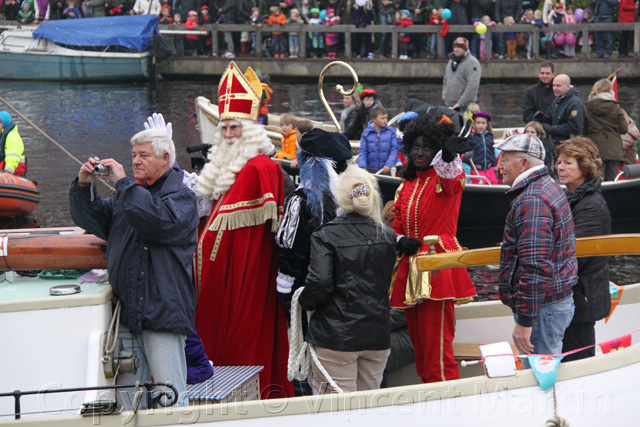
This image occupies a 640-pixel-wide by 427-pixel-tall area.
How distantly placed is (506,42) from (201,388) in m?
21.3

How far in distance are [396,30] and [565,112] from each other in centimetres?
1508

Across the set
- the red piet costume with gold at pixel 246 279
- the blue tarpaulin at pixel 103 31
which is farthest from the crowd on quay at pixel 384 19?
the red piet costume with gold at pixel 246 279

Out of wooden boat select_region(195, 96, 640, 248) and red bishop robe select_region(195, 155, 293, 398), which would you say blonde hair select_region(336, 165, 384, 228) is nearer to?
red bishop robe select_region(195, 155, 293, 398)

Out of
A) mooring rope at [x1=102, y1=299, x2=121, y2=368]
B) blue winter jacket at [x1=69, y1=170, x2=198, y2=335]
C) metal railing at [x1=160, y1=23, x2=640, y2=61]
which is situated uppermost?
metal railing at [x1=160, y1=23, x2=640, y2=61]

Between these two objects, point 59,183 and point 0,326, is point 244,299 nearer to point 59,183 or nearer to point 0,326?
point 0,326

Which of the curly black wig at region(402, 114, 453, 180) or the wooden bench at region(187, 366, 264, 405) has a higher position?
the curly black wig at region(402, 114, 453, 180)

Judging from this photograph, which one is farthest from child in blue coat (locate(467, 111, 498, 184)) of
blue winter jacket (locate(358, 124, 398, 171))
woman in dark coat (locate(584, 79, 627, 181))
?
woman in dark coat (locate(584, 79, 627, 181))

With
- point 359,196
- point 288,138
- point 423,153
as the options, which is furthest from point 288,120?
point 359,196

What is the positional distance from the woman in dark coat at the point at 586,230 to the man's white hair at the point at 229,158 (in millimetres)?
1506

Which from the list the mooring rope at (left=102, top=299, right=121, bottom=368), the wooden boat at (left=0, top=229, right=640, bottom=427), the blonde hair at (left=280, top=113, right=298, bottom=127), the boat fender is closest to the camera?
the wooden boat at (left=0, top=229, right=640, bottom=427)

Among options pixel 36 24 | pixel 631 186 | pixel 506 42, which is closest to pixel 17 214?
pixel 631 186

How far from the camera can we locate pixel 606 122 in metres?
9.25

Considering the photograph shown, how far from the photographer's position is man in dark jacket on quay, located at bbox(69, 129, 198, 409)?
3.39 m

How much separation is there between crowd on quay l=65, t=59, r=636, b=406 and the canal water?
21.0 ft
